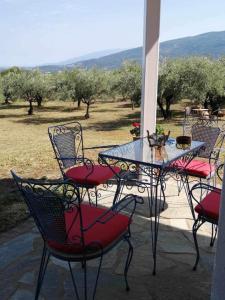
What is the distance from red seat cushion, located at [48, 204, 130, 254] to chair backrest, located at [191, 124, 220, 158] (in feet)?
6.80

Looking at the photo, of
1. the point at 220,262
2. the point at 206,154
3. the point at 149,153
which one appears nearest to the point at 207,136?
the point at 206,154

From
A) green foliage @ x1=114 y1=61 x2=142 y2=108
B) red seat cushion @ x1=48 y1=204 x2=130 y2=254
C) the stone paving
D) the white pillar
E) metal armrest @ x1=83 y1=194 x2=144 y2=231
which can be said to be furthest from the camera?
green foliage @ x1=114 y1=61 x2=142 y2=108

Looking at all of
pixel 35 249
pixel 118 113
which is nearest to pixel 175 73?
pixel 118 113

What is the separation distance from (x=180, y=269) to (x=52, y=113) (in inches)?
787

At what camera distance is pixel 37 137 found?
42.3 ft

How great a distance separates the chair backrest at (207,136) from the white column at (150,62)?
2.06 feet

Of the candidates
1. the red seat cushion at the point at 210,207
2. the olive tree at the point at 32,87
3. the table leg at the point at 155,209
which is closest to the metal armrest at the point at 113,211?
the table leg at the point at 155,209

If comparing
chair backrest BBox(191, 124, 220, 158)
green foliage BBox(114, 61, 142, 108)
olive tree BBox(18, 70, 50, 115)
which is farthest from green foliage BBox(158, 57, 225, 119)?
chair backrest BBox(191, 124, 220, 158)

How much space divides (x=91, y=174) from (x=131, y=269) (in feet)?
3.53

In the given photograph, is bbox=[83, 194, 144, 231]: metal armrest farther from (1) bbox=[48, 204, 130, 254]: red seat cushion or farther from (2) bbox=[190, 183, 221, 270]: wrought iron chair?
(2) bbox=[190, 183, 221, 270]: wrought iron chair

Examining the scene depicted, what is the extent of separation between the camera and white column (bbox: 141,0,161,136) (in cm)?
411

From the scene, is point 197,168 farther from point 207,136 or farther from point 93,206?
point 93,206

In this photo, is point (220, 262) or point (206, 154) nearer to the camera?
point (220, 262)

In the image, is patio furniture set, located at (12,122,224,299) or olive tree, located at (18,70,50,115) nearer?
patio furniture set, located at (12,122,224,299)
